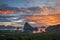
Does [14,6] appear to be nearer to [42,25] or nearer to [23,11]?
[23,11]

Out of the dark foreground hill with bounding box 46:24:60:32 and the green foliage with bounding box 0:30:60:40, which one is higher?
the dark foreground hill with bounding box 46:24:60:32

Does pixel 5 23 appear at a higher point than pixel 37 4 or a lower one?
lower

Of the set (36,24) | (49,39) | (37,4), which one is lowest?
(49,39)

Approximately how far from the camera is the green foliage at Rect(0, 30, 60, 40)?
17.2 ft

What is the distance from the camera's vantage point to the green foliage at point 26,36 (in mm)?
5234

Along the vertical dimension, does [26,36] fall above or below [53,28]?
below

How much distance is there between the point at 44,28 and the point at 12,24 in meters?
0.67

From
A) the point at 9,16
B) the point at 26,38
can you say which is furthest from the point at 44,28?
the point at 9,16

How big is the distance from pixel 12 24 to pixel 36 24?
0.50 meters

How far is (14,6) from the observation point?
536 cm

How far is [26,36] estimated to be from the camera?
17.2 ft

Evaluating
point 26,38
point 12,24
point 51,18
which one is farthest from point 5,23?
point 51,18

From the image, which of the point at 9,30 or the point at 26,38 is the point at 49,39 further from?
the point at 9,30

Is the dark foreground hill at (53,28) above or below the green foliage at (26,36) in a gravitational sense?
above
